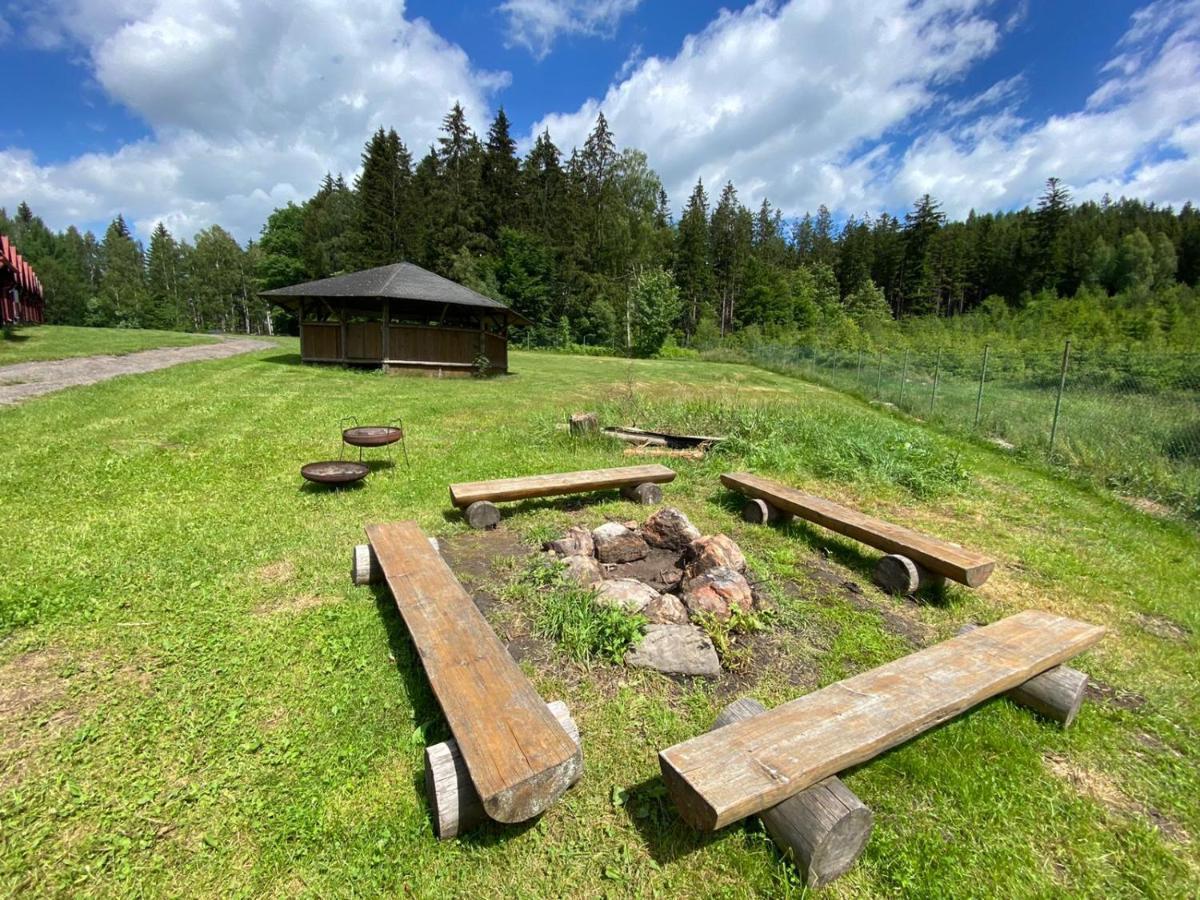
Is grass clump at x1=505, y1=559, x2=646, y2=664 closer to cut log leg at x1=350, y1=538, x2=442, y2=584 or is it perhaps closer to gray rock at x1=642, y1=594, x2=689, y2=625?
gray rock at x1=642, y1=594, x2=689, y2=625

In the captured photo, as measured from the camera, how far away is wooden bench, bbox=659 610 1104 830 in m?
1.55

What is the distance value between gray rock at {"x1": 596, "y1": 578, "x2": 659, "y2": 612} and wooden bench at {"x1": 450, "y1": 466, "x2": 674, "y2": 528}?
155 cm

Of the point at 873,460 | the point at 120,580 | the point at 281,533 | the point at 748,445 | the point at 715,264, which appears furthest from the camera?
the point at 715,264

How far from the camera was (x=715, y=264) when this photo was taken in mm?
49375

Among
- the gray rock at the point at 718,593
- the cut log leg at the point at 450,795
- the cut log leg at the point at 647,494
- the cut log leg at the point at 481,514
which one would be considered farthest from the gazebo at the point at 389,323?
the cut log leg at the point at 450,795

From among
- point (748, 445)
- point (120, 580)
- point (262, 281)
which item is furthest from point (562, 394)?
point (262, 281)

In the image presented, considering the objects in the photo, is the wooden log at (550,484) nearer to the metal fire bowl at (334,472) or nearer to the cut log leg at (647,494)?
the cut log leg at (647,494)

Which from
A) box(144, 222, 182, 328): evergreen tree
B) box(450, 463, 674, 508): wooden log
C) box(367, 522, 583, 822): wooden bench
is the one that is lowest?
box(367, 522, 583, 822): wooden bench

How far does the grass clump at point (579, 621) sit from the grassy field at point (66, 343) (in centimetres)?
1657

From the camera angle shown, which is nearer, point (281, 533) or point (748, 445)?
point (281, 533)

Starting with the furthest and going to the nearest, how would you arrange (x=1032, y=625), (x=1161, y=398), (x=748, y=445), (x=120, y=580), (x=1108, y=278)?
Result: (x=1108, y=278), (x=1161, y=398), (x=748, y=445), (x=120, y=580), (x=1032, y=625)

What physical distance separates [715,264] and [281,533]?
50.8 meters

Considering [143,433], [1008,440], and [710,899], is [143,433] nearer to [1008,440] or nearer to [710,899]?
[710,899]

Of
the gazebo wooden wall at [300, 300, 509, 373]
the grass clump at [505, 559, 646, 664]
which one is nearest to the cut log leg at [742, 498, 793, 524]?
the grass clump at [505, 559, 646, 664]
